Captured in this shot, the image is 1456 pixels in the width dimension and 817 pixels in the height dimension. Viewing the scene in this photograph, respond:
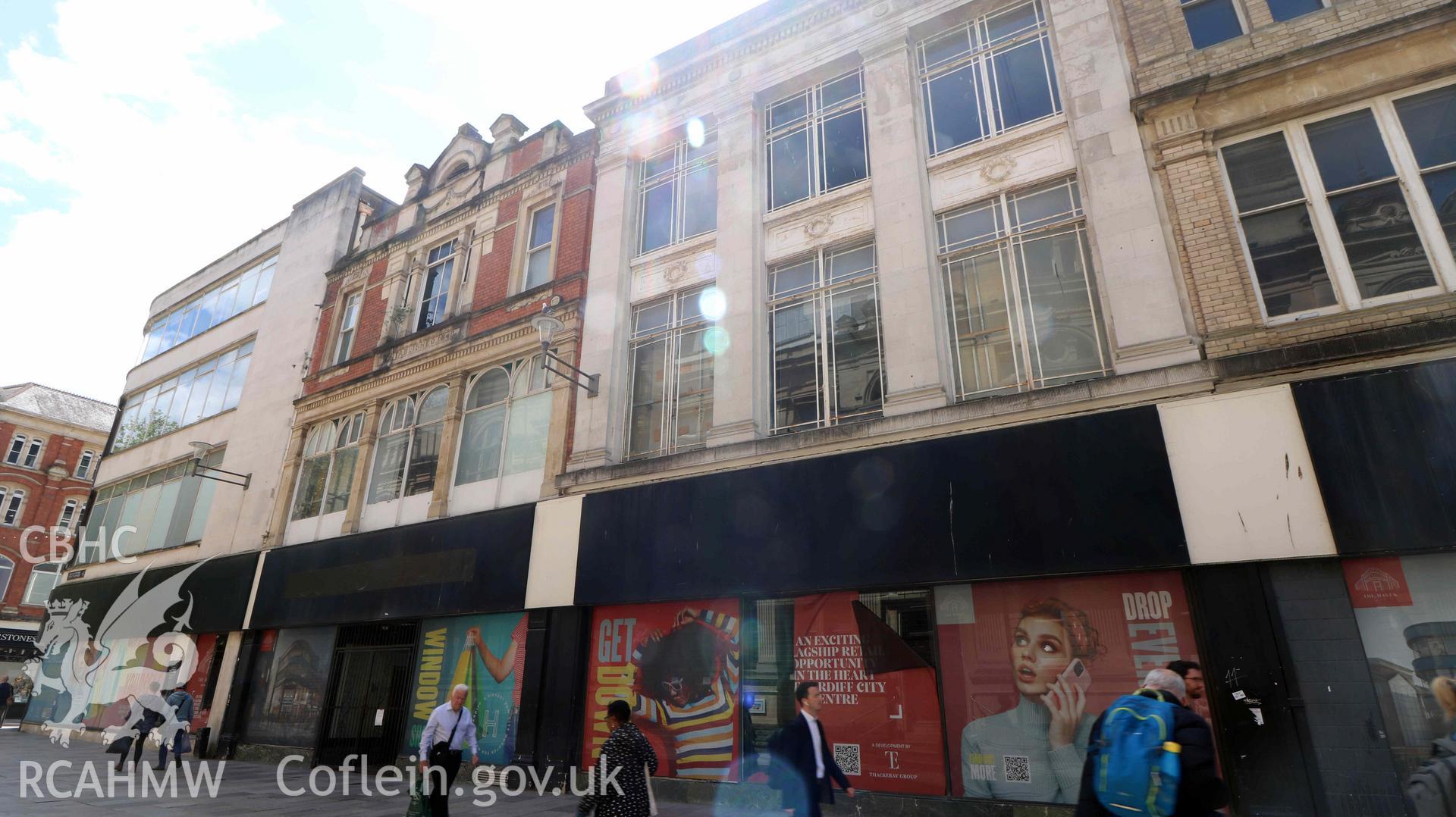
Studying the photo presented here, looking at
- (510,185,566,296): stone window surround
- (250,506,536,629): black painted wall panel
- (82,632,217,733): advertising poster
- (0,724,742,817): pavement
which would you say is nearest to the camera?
(0,724,742,817): pavement

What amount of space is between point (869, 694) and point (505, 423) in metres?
9.15

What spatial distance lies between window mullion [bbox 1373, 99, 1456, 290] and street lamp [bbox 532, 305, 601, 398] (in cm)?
1109

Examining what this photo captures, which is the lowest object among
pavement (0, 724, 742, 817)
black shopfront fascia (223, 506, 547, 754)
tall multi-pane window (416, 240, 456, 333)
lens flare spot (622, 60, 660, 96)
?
pavement (0, 724, 742, 817)

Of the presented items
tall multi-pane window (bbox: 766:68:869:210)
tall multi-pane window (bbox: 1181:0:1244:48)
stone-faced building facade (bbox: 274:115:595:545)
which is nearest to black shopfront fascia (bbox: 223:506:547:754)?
stone-faced building facade (bbox: 274:115:595:545)

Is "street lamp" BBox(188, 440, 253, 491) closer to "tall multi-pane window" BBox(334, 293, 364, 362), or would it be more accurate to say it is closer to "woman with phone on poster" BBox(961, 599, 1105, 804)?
"tall multi-pane window" BBox(334, 293, 364, 362)

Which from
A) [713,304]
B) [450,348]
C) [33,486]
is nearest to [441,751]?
[713,304]

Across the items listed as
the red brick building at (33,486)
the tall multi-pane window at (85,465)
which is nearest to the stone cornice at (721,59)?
the red brick building at (33,486)

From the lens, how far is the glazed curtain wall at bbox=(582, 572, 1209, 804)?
8.09 meters

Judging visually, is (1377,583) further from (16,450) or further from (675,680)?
(16,450)

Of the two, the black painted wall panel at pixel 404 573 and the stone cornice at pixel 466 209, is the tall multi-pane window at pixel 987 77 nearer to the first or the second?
the stone cornice at pixel 466 209

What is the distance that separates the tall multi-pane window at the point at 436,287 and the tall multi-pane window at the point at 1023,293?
481 inches

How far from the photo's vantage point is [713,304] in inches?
502

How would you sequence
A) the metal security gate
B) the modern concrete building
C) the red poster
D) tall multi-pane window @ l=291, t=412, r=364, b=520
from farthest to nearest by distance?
the modern concrete building < tall multi-pane window @ l=291, t=412, r=364, b=520 < the metal security gate < the red poster

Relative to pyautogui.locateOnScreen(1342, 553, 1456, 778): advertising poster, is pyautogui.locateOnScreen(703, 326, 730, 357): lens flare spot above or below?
above
